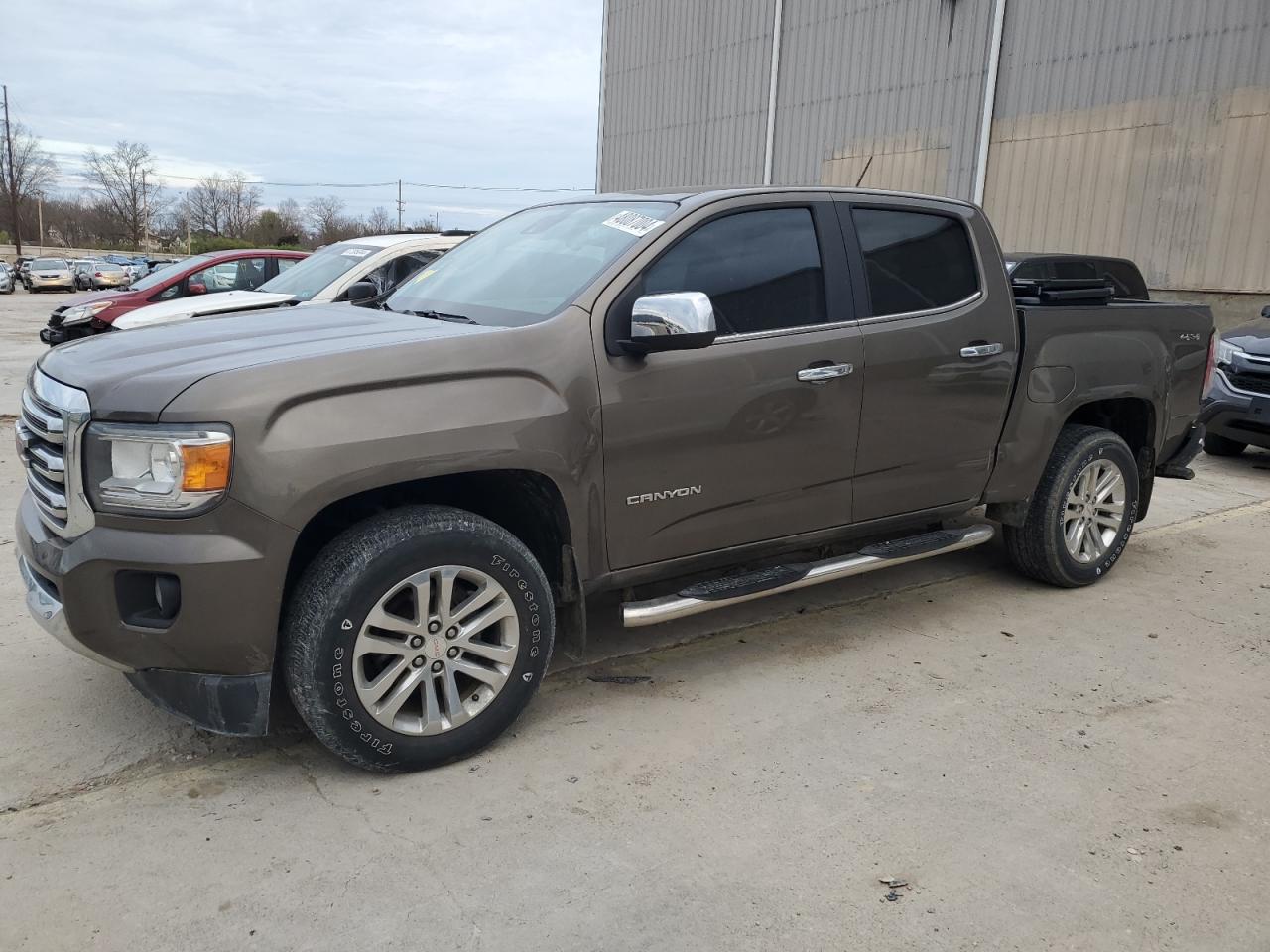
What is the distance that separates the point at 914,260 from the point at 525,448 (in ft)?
6.96

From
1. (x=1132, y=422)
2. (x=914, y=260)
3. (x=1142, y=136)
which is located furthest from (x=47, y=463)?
(x=1142, y=136)

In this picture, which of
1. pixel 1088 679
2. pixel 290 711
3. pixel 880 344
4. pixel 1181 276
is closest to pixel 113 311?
pixel 290 711

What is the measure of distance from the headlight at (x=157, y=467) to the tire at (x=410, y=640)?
0.41 metres

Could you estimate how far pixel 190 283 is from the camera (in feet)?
38.6

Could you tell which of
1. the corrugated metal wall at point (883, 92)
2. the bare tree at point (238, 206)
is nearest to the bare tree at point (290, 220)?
the bare tree at point (238, 206)

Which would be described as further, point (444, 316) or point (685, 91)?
point (685, 91)

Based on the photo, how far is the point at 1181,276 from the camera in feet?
47.2

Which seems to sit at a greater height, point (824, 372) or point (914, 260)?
point (914, 260)

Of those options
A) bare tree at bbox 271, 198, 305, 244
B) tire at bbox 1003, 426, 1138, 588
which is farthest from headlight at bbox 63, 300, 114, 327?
bare tree at bbox 271, 198, 305, 244

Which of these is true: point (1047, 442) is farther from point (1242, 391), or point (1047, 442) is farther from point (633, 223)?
point (1242, 391)

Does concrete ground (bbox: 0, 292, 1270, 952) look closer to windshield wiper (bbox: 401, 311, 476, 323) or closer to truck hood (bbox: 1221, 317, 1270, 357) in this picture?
windshield wiper (bbox: 401, 311, 476, 323)

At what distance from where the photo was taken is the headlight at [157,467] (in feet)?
8.82

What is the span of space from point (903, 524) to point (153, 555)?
9.85 feet

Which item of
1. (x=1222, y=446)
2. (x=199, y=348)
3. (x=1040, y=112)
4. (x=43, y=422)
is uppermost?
(x=1040, y=112)
